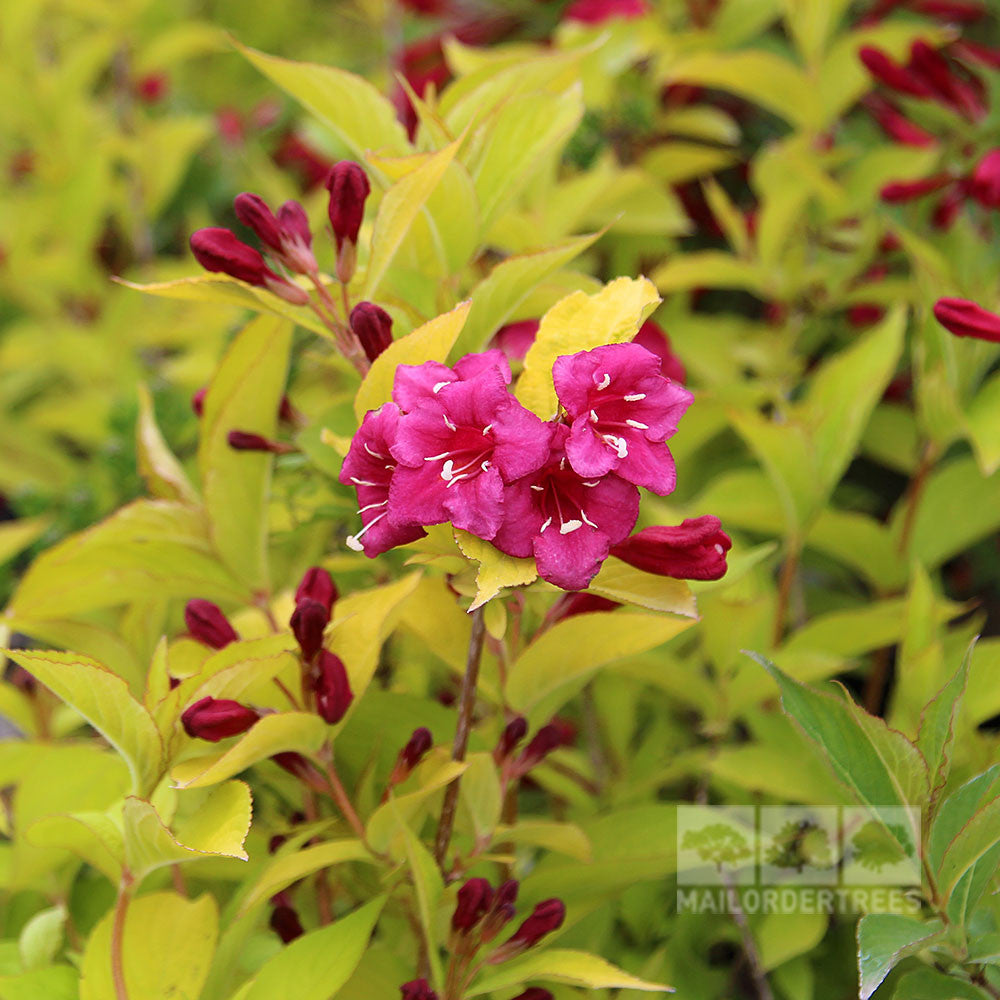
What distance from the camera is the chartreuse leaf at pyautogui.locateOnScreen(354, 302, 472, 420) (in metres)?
0.58

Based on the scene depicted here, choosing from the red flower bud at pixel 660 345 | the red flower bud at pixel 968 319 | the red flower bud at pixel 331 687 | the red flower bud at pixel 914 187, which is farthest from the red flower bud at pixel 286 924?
the red flower bud at pixel 914 187

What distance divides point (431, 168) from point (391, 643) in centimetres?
48

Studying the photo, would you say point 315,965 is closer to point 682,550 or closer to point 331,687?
point 331,687

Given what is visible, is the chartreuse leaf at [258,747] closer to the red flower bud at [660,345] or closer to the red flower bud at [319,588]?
the red flower bud at [319,588]

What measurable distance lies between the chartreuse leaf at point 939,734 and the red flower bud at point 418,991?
1.13ft

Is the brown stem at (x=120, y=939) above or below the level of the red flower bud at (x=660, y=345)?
below

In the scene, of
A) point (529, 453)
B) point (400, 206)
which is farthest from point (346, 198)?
point (529, 453)

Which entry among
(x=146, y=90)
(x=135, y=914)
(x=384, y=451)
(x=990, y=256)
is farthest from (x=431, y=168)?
(x=146, y=90)

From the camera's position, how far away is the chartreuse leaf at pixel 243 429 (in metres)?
0.79

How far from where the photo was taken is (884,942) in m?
0.58

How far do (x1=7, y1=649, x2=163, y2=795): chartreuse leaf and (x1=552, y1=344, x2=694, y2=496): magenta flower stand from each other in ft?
1.03

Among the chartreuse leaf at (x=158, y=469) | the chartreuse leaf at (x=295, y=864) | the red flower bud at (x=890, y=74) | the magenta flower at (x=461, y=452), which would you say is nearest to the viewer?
the magenta flower at (x=461, y=452)

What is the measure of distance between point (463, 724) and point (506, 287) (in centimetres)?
29

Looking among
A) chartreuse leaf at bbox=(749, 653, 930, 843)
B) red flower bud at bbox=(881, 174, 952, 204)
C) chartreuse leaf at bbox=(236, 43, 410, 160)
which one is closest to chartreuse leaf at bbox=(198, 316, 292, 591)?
chartreuse leaf at bbox=(236, 43, 410, 160)
